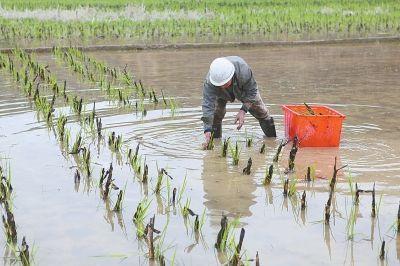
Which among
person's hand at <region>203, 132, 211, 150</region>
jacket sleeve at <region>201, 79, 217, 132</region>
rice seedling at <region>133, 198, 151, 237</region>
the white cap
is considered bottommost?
rice seedling at <region>133, 198, 151, 237</region>

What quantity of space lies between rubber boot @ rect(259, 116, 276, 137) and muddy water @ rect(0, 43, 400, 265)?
0.25ft

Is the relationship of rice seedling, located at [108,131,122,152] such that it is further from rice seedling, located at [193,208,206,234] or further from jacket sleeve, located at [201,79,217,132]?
rice seedling, located at [193,208,206,234]

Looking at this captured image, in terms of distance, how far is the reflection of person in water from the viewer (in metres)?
4.46

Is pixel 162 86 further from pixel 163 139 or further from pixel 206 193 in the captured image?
pixel 206 193

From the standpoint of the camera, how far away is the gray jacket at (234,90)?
602 cm

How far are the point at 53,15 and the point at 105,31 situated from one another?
228cm

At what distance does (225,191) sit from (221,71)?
1.22m

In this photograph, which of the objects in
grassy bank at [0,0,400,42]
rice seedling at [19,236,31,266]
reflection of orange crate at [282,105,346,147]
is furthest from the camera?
grassy bank at [0,0,400,42]

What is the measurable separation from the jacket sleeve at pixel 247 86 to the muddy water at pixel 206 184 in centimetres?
36

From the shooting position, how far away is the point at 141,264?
368 cm

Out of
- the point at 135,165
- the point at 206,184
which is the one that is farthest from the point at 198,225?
the point at 135,165

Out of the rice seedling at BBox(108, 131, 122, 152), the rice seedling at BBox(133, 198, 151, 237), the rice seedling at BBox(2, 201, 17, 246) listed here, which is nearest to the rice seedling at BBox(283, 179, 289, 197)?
the rice seedling at BBox(133, 198, 151, 237)

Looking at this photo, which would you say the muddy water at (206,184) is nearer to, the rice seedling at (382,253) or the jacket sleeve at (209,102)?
the rice seedling at (382,253)

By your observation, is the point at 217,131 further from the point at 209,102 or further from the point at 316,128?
the point at 316,128
